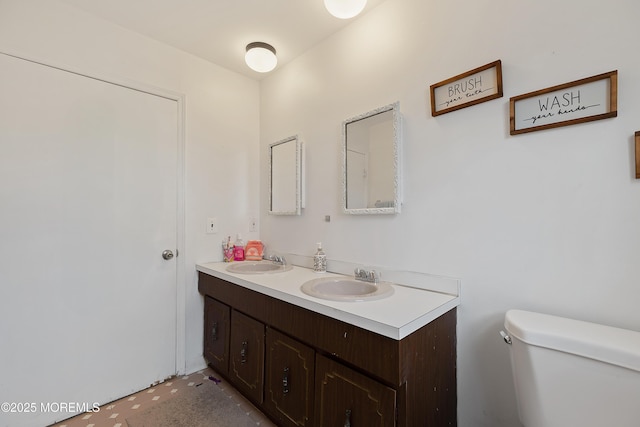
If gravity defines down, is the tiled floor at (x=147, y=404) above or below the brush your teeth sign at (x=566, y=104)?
below

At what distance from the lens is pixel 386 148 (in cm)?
149

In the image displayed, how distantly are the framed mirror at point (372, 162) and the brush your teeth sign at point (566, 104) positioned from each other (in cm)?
52

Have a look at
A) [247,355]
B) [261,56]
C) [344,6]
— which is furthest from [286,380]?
[261,56]

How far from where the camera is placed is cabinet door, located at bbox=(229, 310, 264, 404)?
1.52 m

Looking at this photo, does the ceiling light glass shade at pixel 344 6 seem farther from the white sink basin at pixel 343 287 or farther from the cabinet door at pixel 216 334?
the cabinet door at pixel 216 334

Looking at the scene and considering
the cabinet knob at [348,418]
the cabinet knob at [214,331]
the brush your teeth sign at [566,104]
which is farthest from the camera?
the cabinet knob at [214,331]

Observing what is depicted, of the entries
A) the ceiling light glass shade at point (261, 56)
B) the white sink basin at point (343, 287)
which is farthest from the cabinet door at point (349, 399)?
the ceiling light glass shade at point (261, 56)

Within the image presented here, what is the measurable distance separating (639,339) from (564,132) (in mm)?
691

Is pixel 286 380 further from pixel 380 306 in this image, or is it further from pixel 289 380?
pixel 380 306

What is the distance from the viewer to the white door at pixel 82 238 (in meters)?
1.42

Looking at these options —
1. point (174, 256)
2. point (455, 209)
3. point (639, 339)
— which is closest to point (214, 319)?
point (174, 256)

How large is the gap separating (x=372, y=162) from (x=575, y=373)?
3.81 feet

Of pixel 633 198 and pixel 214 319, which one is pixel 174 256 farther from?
pixel 633 198

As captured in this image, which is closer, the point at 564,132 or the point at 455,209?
the point at 564,132
